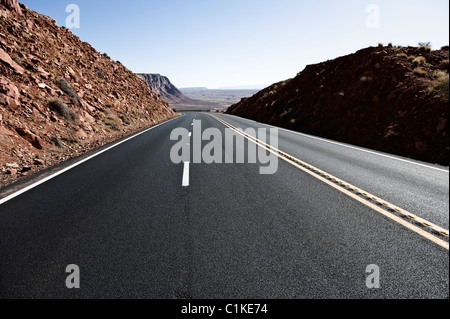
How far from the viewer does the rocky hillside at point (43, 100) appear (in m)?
8.58

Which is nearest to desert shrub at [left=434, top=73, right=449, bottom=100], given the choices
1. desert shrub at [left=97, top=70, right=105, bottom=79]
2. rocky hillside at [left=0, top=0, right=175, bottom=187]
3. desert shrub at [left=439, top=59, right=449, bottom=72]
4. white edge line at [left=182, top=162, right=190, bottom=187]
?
desert shrub at [left=439, top=59, right=449, bottom=72]

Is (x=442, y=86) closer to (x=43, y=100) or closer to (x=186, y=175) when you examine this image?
(x=186, y=175)

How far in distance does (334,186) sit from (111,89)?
23.4 meters


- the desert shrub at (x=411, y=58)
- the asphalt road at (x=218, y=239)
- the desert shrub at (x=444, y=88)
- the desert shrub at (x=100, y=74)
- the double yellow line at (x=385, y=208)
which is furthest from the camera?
the desert shrub at (x=100, y=74)

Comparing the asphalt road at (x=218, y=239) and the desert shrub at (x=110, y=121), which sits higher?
the desert shrub at (x=110, y=121)

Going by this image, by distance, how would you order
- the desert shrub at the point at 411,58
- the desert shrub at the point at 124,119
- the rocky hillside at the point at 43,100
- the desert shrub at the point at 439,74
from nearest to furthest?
the rocky hillside at the point at 43,100 → the desert shrub at the point at 439,74 → the desert shrub at the point at 411,58 → the desert shrub at the point at 124,119

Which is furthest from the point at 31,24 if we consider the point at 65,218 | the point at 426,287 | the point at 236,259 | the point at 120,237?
the point at 426,287

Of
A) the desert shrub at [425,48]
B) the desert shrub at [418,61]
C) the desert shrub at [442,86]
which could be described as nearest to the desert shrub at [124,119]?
the desert shrub at [442,86]

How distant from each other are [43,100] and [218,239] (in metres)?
12.6

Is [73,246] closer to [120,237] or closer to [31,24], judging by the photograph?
[120,237]

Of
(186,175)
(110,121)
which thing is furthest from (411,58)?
(110,121)

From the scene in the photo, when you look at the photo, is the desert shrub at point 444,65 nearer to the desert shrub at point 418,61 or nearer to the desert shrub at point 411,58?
the desert shrub at point 418,61

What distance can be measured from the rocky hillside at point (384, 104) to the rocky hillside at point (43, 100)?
13.5 m

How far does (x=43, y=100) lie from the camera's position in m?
Result: 12.1
